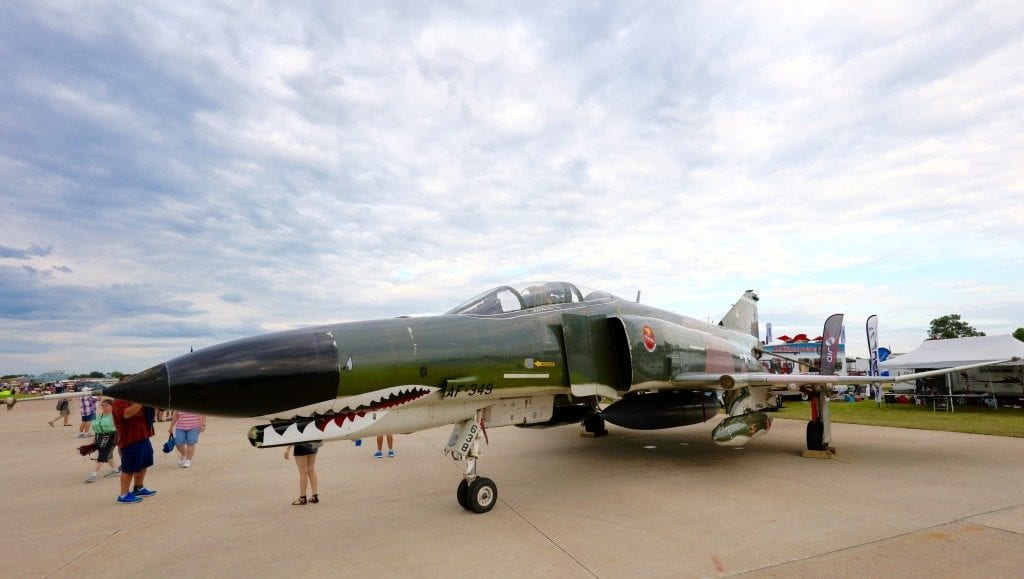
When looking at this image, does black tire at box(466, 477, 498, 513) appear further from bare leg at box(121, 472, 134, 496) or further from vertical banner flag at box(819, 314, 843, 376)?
vertical banner flag at box(819, 314, 843, 376)

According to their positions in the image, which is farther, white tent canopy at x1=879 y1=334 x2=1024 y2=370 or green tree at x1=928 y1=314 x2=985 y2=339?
green tree at x1=928 y1=314 x2=985 y2=339

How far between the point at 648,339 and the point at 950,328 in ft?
244

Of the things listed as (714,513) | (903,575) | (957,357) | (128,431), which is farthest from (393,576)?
(957,357)

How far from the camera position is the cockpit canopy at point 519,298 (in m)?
6.38

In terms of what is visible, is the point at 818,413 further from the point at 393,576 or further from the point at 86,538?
the point at 86,538

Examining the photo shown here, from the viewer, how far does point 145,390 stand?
382 cm

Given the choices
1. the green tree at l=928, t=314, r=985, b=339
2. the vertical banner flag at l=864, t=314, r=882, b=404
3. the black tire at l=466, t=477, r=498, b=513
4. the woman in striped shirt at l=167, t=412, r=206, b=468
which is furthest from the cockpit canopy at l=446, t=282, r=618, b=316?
the green tree at l=928, t=314, r=985, b=339

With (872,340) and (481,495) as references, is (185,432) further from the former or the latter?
(872,340)

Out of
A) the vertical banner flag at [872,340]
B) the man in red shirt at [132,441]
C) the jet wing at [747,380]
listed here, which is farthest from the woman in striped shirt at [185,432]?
the vertical banner flag at [872,340]

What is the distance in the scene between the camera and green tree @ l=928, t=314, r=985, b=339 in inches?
2354

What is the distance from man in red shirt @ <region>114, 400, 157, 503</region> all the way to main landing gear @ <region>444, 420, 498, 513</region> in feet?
12.4

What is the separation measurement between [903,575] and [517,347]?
383 cm

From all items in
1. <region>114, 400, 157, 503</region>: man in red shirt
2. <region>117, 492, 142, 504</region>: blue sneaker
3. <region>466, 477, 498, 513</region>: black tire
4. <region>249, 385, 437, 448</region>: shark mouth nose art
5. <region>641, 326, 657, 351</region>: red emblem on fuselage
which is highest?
<region>641, 326, 657, 351</region>: red emblem on fuselage

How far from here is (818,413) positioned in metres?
8.84
